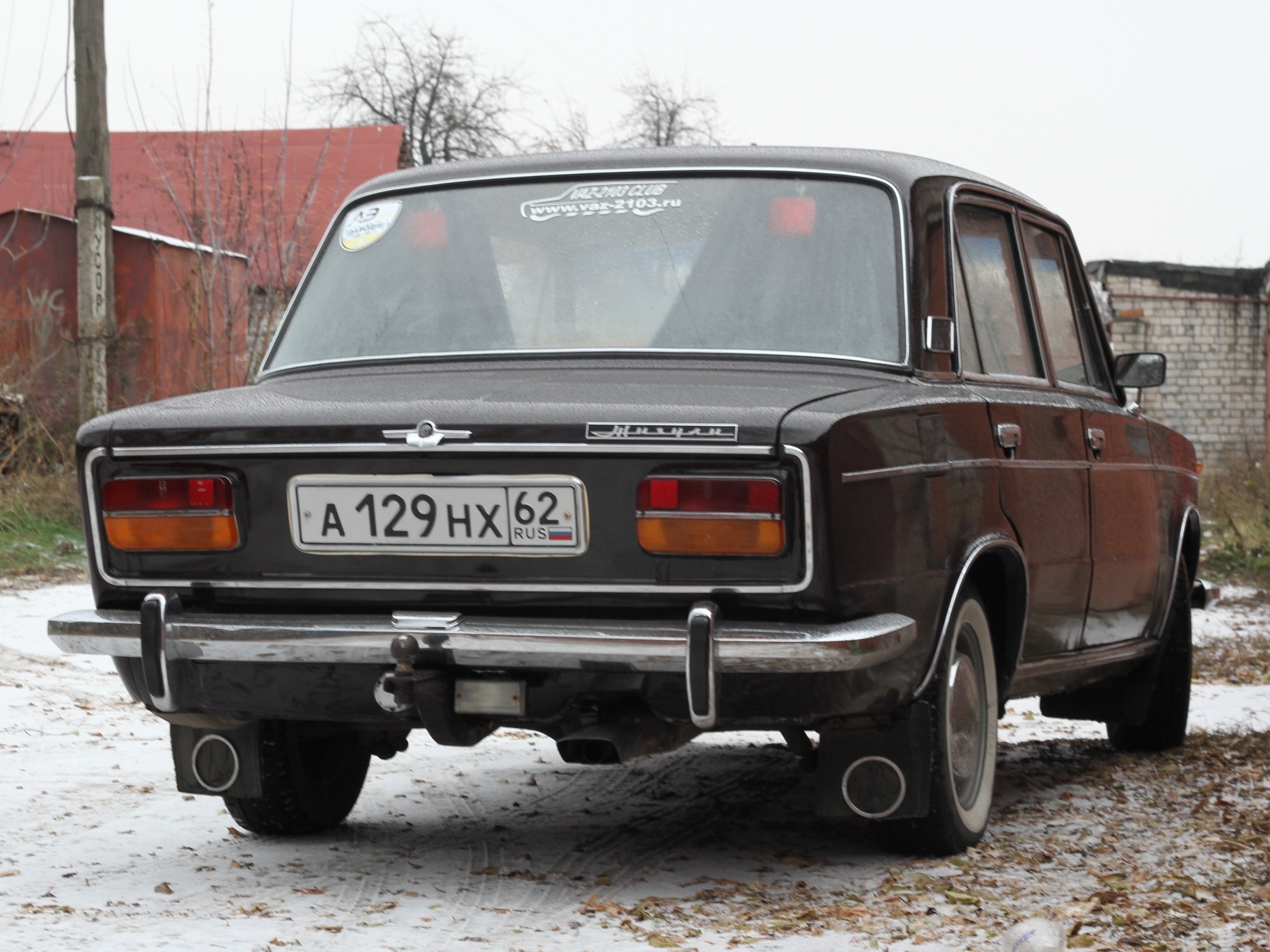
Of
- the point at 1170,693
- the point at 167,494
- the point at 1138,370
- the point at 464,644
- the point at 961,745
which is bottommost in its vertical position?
the point at 1170,693

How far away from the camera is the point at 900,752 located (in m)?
3.97

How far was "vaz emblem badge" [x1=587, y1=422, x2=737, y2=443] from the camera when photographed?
3.53m

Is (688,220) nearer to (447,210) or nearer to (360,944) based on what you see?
(447,210)

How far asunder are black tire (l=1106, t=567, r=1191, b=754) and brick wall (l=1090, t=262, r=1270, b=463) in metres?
23.2

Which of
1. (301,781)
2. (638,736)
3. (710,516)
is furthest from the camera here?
(301,781)

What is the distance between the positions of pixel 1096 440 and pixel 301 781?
249 cm

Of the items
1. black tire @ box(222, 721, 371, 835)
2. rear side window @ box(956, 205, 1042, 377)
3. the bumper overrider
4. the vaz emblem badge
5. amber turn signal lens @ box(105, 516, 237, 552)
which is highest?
rear side window @ box(956, 205, 1042, 377)

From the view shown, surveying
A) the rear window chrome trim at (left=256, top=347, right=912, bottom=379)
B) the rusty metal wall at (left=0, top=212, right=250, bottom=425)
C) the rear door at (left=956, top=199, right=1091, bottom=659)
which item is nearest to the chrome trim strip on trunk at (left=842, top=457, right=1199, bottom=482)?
the rear door at (left=956, top=199, right=1091, bottom=659)

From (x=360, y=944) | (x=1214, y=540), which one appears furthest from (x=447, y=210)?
(x=1214, y=540)

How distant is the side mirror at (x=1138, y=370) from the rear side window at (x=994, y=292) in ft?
3.39

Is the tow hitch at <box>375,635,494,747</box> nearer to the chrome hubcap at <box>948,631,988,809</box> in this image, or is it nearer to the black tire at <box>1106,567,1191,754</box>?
the chrome hubcap at <box>948,631,988,809</box>

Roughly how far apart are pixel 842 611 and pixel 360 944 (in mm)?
1166

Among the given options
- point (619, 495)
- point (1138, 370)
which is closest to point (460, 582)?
point (619, 495)

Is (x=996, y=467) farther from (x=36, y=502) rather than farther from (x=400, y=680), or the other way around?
(x=36, y=502)
